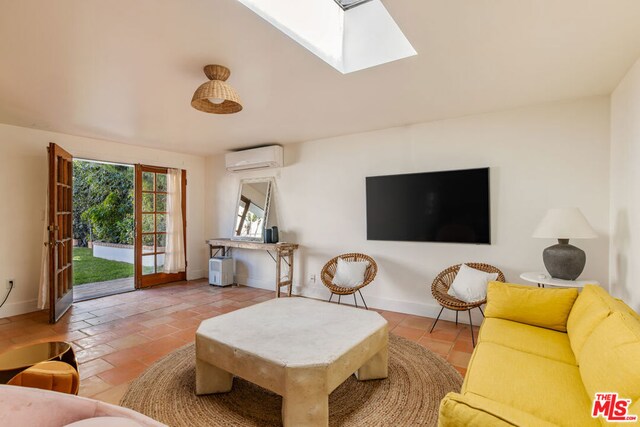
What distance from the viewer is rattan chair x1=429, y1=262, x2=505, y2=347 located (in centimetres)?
293

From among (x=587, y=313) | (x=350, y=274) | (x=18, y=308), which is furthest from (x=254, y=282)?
(x=587, y=313)

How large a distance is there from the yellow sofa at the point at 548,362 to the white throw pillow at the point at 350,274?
170 centimetres

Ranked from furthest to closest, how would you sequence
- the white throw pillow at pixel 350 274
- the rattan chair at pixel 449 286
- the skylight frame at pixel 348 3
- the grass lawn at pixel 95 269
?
the grass lawn at pixel 95 269 < the white throw pillow at pixel 350 274 < the rattan chair at pixel 449 286 < the skylight frame at pixel 348 3

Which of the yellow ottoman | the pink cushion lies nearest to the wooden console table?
the yellow ottoman

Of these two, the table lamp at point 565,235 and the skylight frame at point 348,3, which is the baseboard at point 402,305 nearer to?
the table lamp at point 565,235

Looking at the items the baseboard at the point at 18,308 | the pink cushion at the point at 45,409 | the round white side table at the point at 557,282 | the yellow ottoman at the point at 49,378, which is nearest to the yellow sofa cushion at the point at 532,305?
the round white side table at the point at 557,282

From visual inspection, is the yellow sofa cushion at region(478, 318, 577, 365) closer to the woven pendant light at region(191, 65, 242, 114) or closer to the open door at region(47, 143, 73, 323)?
the woven pendant light at region(191, 65, 242, 114)

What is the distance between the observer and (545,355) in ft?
5.85

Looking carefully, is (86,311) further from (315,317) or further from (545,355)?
(545,355)

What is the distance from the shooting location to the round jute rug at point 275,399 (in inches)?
75.1

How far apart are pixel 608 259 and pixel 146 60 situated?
168 inches

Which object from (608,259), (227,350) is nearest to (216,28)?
(227,350)

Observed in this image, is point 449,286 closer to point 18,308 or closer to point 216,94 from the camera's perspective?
point 216,94

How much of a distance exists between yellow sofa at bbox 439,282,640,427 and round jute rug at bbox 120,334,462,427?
1.65ft
